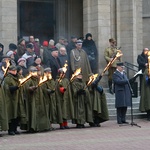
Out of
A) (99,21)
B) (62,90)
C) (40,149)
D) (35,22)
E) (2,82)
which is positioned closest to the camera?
(40,149)

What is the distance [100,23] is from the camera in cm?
2288

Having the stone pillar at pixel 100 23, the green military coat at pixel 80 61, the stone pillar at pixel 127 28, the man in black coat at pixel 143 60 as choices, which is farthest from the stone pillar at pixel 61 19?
the green military coat at pixel 80 61

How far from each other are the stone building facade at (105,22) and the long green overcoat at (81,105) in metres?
5.49

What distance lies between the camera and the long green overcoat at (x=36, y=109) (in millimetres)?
15984

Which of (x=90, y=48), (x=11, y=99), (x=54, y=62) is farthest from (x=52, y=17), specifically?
(x=11, y=99)

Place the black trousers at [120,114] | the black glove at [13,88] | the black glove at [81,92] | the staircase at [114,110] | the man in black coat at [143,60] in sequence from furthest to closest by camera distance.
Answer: the man in black coat at [143,60]
the staircase at [114,110]
the black trousers at [120,114]
the black glove at [81,92]
the black glove at [13,88]

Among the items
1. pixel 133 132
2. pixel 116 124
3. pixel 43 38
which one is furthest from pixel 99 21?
pixel 133 132

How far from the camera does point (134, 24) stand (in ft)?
79.7

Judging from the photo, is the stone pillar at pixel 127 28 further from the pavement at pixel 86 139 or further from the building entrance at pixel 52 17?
the pavement at pixel 86 139

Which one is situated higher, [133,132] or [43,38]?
[43,38]

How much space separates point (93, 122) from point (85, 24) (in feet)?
23.1

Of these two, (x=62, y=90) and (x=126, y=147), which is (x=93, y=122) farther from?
(x=126, y=147)

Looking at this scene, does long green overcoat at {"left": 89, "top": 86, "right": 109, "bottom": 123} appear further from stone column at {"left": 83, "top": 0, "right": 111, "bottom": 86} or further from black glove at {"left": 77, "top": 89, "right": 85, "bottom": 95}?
stone column at {"left": 83, "top": 0, "right": 111, "bottom": 86}

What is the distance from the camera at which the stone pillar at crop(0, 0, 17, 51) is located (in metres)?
20.6
